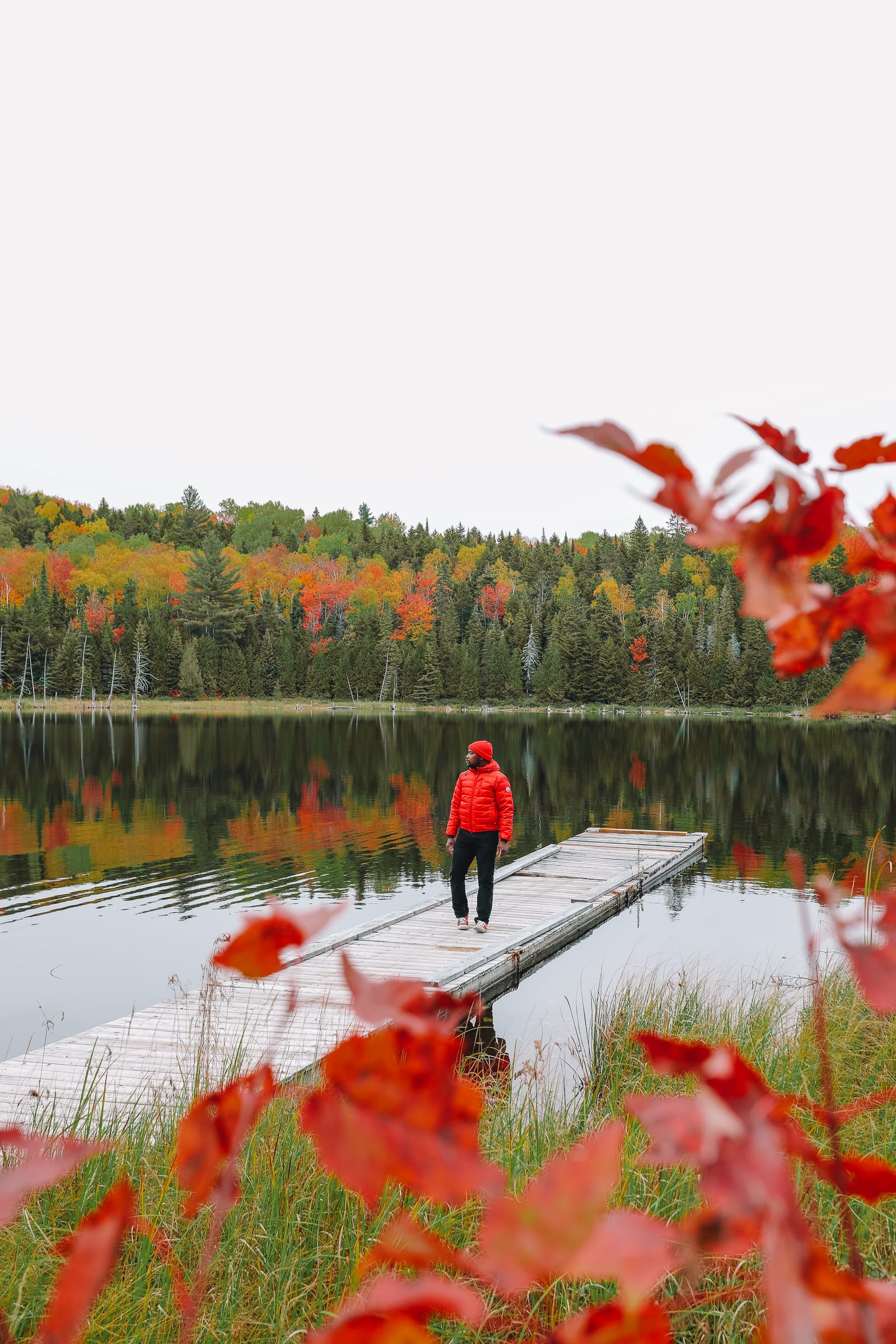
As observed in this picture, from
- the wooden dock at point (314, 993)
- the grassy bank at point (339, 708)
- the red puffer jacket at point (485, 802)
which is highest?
the red puffer jacket at point (485, 802)

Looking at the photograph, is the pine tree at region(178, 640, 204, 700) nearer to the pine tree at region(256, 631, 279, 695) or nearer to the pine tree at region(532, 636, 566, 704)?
the pine tree at region(256, 631, 279, 695)

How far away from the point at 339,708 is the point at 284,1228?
85638 millimetres

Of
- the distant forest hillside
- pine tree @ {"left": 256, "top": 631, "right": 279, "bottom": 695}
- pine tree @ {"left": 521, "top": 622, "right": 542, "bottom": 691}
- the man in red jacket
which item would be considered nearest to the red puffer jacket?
the man in red jacket

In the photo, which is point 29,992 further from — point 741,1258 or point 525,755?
point 525,755

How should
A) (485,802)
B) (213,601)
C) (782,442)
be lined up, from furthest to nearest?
(213,601)
(485,802)
(782,442)

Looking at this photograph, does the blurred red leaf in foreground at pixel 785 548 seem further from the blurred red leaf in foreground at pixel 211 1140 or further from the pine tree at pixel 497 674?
the pine tree at pixel 497 674

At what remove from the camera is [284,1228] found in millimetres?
3320

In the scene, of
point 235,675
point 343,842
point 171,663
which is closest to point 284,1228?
point 343,842

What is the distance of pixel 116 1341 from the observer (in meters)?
2.55

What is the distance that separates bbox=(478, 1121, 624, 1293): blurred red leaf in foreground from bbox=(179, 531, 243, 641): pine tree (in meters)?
97.6

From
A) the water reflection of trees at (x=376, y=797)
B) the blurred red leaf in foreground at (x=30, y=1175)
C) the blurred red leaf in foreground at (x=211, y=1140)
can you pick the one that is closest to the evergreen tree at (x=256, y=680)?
the water reflection of trees at (x=376, y=797)

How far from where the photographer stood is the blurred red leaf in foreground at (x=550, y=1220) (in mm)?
478

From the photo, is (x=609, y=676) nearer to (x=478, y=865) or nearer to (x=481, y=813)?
(x=478, y=865)

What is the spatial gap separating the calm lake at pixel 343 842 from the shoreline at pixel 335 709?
35869mm
